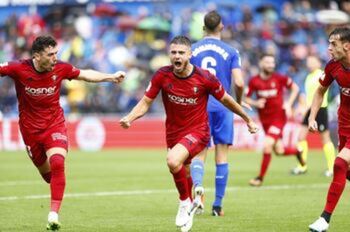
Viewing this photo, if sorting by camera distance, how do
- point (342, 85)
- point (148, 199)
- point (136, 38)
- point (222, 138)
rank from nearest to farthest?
point (342, 85) < point (222, 138) < point (148, 199) < point (136, 38)

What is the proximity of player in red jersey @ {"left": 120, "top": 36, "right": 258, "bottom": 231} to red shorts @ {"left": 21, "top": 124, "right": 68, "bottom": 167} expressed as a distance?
918 mm

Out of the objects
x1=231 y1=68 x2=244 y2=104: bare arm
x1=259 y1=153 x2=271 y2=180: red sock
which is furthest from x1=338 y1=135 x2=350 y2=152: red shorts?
x1=259 y1=153 x2=271 y2=180: red sock

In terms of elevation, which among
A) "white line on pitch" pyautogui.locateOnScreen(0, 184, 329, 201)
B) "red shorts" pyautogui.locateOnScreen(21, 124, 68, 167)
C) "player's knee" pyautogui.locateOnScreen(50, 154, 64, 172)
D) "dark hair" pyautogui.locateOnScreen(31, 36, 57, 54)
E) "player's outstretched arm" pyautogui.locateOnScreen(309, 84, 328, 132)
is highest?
"dark hair" pyautogui.locateOnScreen(31, 36, 57, 54)

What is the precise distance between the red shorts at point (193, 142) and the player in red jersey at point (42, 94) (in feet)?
3.92

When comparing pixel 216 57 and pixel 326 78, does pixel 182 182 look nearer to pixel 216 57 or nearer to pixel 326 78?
pixel 326 78

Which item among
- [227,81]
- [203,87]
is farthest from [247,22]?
[203,87]

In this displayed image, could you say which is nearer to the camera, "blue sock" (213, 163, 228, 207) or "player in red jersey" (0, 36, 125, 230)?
"player in red jersey" (0, 36, 125, 230)

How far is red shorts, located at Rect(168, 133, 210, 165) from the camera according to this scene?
11.1 m

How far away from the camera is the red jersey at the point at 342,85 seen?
428 inches

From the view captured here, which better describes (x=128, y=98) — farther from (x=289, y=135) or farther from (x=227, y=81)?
(x=227, y=81)

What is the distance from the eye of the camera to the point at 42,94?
11328mm

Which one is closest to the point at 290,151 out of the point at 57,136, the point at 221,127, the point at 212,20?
the point at 221,127

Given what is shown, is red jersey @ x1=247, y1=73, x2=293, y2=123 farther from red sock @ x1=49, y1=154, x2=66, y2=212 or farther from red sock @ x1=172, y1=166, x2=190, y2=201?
red sock @ x1=49, y1=154, x2=66, y2=212

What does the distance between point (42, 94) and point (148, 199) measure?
13.6 feet
